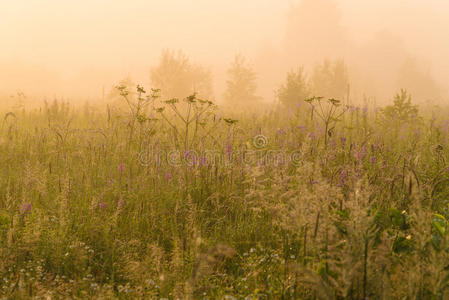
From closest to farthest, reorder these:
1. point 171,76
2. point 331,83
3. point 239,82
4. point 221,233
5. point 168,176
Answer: point 221,233
point 168,176
point 171,76
point 331,83
point 239,82

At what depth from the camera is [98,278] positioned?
7.01 ft

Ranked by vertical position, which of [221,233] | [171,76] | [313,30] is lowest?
[221,233]

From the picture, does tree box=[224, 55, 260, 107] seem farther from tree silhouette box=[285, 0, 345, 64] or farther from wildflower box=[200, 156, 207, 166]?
tree silhouette box=[285, 0, 345, 64]

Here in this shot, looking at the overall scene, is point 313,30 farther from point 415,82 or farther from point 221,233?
point 221,233

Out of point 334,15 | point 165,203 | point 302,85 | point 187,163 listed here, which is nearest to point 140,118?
point 187,163

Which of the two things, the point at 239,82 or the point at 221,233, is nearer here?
the point at 221,233

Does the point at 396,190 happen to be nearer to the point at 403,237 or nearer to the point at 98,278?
the point at 403,237

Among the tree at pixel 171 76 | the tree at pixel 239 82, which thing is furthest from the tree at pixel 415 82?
the tree at pixel 171 76

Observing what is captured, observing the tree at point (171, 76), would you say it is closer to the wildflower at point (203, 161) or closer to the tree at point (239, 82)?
the tree at point (239, 82)

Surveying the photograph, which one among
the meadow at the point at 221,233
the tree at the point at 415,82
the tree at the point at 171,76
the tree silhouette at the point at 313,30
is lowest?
the meadow at the point at 221,233

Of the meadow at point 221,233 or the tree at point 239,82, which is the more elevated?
the tree at point 239,82

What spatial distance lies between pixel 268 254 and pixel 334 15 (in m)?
65.1

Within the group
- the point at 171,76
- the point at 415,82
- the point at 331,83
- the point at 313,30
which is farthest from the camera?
the point at 313,30

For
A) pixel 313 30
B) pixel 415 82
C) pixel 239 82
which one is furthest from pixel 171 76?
pixel 313 30
